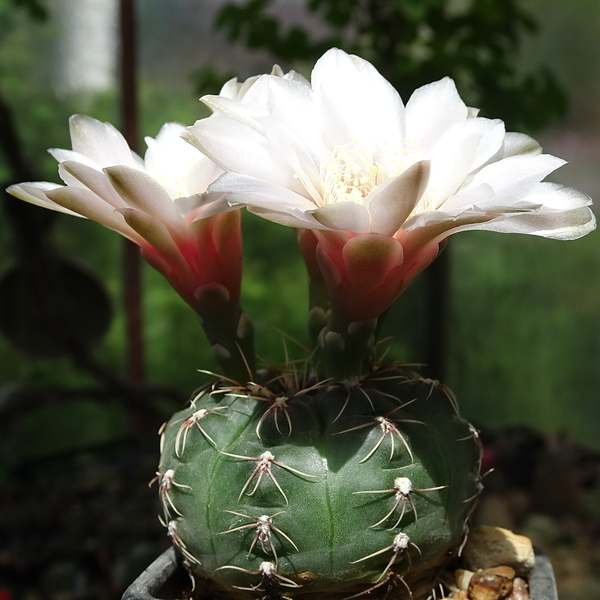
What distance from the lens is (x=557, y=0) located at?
185cm

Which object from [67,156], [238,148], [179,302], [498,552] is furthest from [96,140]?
[179,302]

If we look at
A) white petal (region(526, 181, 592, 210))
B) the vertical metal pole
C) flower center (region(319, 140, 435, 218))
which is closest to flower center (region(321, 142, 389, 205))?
flower center (region(319, 140, 435, 218))

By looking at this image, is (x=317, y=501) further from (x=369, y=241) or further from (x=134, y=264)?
(x=134, y=264)

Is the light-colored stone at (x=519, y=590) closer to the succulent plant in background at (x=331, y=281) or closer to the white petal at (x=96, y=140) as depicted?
the succulent plant in background at (x=331, y=281)

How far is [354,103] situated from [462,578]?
1.30 ft

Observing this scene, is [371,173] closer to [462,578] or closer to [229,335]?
[229,335]

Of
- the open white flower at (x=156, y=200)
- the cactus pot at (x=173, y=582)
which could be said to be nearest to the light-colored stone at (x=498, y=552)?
the cactus pot at (x=173, y=582)

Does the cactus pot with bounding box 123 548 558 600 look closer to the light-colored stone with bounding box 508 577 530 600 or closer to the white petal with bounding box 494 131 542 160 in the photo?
the light-colored stone with bounding box 508 577 530 600

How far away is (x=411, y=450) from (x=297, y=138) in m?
0.23

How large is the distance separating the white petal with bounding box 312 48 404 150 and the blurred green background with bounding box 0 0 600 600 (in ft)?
3.56

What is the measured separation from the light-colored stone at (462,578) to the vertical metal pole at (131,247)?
148 cm

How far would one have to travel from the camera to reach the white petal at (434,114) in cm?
48

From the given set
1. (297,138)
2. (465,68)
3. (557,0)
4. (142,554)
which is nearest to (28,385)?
(142,554)

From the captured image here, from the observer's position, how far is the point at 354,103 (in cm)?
49
